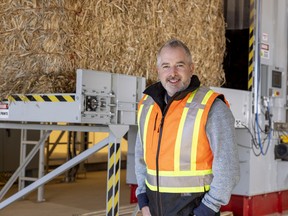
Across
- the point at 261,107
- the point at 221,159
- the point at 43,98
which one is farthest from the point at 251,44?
the point at 221,159

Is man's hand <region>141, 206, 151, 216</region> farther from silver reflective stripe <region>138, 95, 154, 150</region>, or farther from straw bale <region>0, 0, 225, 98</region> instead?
straw bale <region>0, 0, 225, 98</region>

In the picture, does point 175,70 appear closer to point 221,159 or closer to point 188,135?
point 188,135

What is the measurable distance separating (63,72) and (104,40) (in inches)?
21.4

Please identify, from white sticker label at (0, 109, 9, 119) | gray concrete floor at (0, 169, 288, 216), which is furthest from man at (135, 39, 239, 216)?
gray concrete floor at (0, 169, 288, 216)

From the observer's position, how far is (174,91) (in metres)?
3.51

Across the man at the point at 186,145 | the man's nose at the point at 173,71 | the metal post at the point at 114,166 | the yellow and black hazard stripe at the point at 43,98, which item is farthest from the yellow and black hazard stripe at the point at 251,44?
the man's nose at the point at 173,71

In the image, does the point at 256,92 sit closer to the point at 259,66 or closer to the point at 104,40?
the point at 259,66

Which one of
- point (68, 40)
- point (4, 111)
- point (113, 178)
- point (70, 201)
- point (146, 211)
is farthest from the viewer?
point (70, 201)

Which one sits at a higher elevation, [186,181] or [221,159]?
[221,159]

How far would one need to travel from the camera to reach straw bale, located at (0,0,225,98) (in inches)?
200

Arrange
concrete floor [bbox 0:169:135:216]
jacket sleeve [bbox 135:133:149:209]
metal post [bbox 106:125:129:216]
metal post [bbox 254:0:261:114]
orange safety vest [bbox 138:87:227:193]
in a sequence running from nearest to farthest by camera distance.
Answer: orange safety vest [bbox 138:87:227:193], jacket sleeve [bbox 135:133:149:209], metal post [bbox 106:125:129:216], metal post [bbox 254:0:261:114], concrete floor [bbox 0:169:135:216]

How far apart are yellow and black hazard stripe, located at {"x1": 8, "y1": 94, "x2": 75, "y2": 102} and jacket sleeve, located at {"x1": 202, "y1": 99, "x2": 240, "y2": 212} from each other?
6.22ft

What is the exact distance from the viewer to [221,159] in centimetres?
331

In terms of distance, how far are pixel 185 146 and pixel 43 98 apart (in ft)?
6.96
